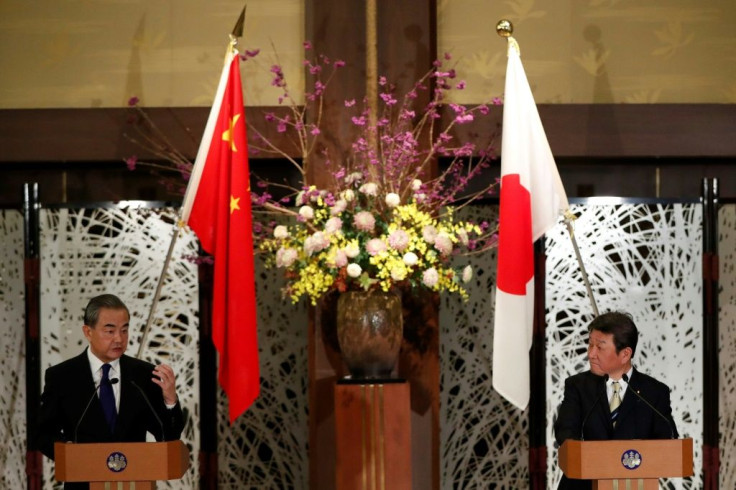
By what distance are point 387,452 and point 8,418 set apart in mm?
1878

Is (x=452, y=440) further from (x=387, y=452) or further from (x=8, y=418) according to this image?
(x=8, y=418)

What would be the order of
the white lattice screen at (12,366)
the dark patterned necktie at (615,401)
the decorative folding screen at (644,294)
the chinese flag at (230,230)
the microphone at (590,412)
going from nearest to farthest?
the microphone at (590,412), the dark patterned necktie at (615,401), the chinese flag at (230,230), the decorative folding screen at (644,294), the white lattice screen at (12,366)

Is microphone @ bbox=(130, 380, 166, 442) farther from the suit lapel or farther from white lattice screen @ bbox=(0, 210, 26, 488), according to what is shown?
white lattice screen @ bbox=(0, 210, 26, 488)

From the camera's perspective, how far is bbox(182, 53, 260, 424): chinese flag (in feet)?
12.5

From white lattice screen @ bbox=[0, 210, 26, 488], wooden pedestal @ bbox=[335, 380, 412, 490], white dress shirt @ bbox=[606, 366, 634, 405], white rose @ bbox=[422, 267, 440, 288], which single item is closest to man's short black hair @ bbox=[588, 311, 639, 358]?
white dress shirt @ bbox=[606, 366, 634, 405]

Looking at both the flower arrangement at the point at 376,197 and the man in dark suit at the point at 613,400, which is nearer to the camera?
the man in dark suit at the point at 613,400

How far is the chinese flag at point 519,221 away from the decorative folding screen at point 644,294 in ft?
2.01

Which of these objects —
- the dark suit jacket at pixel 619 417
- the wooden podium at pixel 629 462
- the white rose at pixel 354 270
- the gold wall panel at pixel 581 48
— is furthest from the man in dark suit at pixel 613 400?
the gold wall panel at pixel 581 48

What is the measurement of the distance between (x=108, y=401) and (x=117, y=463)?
0.32m

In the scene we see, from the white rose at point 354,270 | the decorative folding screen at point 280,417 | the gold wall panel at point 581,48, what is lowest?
the decorative folding screen at point 280,417

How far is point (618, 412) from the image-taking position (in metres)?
3.43

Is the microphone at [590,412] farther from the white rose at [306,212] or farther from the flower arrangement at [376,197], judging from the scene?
the white rose at [306,212]

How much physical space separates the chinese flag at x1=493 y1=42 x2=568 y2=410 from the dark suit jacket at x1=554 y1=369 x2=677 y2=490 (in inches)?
15.6

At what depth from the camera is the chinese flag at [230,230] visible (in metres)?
3.80
